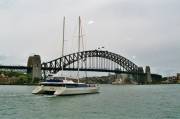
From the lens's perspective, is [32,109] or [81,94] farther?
[81,94]

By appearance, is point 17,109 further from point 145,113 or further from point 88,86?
point 88,86

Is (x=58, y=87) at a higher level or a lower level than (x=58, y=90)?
higher

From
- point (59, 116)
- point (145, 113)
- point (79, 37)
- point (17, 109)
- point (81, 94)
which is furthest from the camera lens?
point (79, 37)

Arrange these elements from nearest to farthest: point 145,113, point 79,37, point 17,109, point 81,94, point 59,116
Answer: point 59,116 < point 145,113 < point 17,109 < point 81,94 < point 79,37

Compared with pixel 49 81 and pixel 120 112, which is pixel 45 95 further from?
pixel 120 112

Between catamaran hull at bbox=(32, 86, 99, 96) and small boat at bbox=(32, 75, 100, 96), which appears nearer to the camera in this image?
catamaran hull at bbox=(32, 86, 99, 96)

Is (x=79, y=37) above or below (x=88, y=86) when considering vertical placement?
above

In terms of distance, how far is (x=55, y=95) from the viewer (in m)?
78.0

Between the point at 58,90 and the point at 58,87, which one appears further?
the point at 58,87

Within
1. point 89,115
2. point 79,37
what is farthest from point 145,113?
point 79,37

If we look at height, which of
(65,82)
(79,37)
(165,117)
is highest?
(79,37)

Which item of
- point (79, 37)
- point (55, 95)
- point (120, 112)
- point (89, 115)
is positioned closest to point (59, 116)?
point (89, 115)

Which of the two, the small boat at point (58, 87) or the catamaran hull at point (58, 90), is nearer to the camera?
the catamaran hull at point (58, 90)

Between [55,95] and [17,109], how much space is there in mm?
26581
